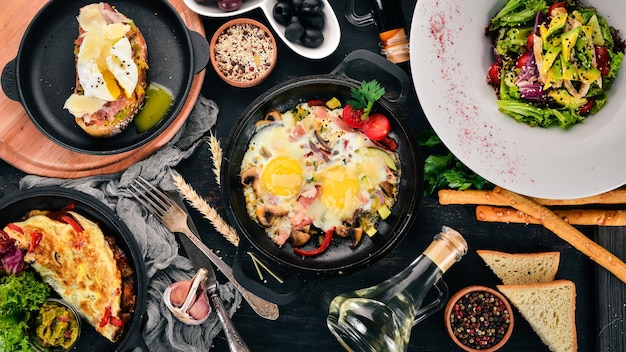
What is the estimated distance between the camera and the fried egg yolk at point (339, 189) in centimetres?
391

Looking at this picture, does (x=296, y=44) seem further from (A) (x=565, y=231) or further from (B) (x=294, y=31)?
(A) (x=565, y=231)

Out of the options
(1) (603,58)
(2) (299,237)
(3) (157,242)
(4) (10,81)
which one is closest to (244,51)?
(2) (299,237)

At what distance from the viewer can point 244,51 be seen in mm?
4086

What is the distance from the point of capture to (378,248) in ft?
13.0

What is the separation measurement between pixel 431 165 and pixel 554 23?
1.10m

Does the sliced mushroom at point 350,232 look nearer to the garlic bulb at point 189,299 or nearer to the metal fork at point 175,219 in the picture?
the metal fork at point 175,219

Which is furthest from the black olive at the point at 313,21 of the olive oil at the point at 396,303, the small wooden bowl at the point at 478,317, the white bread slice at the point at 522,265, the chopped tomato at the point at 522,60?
the small wooden bowl at the point at 478,317

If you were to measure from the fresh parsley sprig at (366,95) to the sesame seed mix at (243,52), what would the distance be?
64cm

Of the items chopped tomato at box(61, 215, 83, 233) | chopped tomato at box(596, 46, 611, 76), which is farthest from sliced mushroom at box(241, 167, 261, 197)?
chopped tomato at box(596, 46, 611, 76)

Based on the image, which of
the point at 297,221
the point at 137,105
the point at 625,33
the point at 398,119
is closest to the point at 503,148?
the point at 398,119

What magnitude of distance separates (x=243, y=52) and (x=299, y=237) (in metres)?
1.25

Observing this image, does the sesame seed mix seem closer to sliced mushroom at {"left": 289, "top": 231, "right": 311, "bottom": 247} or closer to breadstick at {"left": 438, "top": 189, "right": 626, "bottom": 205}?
sliced mushroom at {"left": 289, "top": 231, "right": 311, "bottom": 247}

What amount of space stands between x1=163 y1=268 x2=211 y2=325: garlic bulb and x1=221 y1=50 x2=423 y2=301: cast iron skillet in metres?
0.34

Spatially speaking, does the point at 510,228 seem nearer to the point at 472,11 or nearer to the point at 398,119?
the point at 398,119
